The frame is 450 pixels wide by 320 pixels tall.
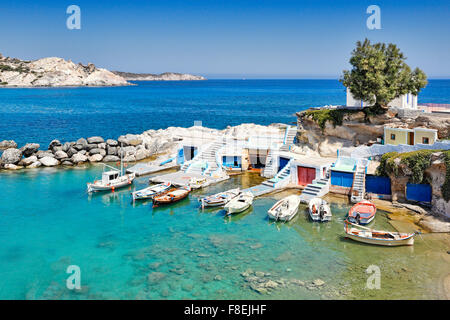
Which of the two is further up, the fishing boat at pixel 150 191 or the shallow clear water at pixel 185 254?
the fishing boat at pixel 150 191

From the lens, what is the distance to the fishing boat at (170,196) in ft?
112

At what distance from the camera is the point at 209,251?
25859mm

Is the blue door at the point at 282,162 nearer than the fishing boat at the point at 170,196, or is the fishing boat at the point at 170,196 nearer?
the fishing boat at the point at 170,196

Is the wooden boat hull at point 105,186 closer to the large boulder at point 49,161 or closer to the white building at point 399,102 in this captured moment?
the large boulder at point 49,161

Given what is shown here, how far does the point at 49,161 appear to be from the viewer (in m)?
48.6

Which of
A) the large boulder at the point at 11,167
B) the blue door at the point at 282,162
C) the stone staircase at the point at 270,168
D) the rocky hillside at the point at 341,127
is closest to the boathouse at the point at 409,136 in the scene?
the rocky hillside at the point at 341,127

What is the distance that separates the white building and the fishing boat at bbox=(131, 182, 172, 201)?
23.5 meters

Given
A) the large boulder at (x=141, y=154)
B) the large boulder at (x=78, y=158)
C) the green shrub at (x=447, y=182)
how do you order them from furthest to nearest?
the large boulder at (x=141, y=154)
the large boulder at (x=78, y=158)
the green shrub at (x=447, y=182)

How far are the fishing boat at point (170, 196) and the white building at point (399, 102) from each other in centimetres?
2250

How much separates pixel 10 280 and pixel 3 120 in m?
86.1

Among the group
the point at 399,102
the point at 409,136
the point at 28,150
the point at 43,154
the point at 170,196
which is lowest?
the point at 170,196

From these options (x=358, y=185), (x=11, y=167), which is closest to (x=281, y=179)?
(x=358, y=185)

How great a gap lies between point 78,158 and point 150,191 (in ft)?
58.6

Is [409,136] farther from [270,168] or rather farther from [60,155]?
[60,155]
